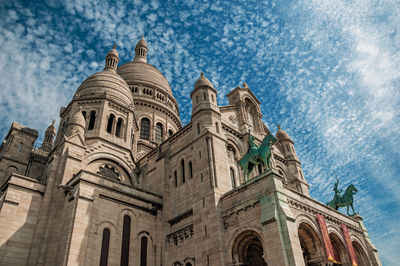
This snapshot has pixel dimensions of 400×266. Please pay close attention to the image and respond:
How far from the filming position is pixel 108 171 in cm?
2889

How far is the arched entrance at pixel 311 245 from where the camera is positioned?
19609 millimetres

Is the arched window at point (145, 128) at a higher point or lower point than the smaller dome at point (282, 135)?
higher

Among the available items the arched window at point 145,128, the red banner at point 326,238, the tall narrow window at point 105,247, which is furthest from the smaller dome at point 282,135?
the tall narrow window at point 105,247

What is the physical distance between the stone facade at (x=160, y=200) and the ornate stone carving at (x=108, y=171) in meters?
0.12

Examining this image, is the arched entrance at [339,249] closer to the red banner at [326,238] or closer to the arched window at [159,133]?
the red banner at [326,238]

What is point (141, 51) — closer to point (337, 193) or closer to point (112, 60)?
point (112, 60)

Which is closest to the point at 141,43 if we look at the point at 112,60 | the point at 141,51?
the point at 141,51

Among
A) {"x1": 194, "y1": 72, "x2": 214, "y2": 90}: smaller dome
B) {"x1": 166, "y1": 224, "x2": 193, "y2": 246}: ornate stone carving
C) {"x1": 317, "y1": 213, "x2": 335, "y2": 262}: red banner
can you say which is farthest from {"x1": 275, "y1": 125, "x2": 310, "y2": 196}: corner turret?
{"x1": 166, "y1": 224, "x2": 193, "y2": 246}: ornate stone carving

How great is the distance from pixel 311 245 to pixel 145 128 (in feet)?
99.4

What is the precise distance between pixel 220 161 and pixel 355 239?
1310 cm

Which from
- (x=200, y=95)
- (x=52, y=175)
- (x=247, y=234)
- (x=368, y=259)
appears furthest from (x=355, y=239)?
(x=52, y=175)

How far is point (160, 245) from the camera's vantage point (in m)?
23.8

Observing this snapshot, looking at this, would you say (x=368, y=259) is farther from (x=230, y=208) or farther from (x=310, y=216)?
(x=230, y=208)

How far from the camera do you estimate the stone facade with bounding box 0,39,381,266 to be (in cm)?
1909
